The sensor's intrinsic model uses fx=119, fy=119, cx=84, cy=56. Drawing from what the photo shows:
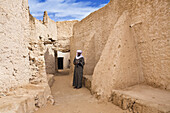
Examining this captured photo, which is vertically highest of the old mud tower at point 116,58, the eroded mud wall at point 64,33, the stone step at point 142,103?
the eroded mud wall at point 64,33

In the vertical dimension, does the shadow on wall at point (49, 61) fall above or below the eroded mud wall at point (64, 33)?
below

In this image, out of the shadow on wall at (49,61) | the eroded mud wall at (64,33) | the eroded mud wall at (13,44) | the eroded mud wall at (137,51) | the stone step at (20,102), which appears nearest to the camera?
the stone step at (20,102)

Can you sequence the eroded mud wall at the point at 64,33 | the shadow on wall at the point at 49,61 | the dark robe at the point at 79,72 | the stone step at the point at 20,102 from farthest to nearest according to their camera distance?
the eroded mud wall at the point at 64,33
the shadow on wall at the point at 49,61
the dark robe at the point at 79,72
the stone step at the point at 20,102

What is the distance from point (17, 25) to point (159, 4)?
12.2 feet

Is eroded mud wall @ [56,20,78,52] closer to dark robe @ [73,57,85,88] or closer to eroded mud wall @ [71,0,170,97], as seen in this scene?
dark robe @ [73,57,85,88]

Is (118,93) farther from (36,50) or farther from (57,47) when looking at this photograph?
(57,47)

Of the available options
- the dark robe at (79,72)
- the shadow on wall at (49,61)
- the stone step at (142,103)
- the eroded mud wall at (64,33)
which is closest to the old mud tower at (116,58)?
the stone step at (142,103)

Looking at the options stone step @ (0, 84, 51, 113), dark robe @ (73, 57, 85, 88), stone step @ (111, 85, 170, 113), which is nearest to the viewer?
stone step @ (0, 84, 51, 113)

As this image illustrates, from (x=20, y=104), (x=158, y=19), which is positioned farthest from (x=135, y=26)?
(x=20, y=104)

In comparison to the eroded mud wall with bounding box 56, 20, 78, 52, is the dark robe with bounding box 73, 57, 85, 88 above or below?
below

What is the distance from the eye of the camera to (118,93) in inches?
115

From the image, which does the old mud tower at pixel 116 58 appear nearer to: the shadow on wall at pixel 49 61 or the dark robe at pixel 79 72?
the dark robe at pixel 79 72

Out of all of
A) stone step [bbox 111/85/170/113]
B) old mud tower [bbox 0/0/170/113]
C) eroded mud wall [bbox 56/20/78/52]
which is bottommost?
stone step [bbox 111/85/170/113]

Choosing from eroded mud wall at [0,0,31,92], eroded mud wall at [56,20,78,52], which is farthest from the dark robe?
eroded mud wall at [56,20,78,52]
